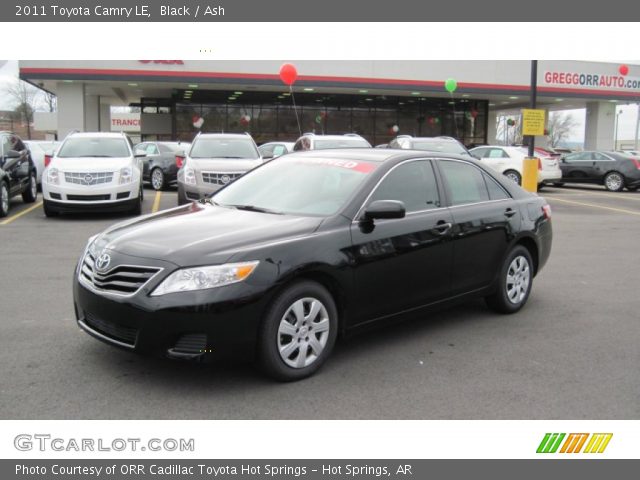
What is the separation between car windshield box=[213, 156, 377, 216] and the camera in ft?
16.0

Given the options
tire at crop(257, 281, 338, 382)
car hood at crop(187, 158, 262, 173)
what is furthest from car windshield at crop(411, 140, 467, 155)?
tire at crop(257, 281, 338, 382)

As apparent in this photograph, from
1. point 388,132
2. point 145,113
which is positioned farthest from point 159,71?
point 388,132

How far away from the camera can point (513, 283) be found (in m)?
6.06

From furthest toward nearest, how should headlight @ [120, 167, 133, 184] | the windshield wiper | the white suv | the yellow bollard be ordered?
the yellow bollard < headlight @ [120, 167, 133, 184] < the white suv < the windshield wiper

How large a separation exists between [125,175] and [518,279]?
8.37 metres

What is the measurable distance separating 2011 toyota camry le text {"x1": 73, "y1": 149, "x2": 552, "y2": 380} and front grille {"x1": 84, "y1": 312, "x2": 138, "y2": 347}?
11mm

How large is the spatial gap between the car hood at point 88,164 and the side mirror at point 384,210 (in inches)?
336

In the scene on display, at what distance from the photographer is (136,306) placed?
155 inches

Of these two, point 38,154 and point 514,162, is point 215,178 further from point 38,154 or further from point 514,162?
point 514,162

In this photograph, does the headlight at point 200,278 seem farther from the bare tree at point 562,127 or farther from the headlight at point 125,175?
the bare tree at point 562,127

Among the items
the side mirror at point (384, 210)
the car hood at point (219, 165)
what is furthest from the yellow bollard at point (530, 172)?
the side mirror at point (384, 210)

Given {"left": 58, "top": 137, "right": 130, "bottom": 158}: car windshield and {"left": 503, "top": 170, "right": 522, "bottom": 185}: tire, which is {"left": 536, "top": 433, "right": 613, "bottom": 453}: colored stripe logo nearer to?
{"left": 58, "top": 137, "right": 130, "bottom": 158}: car windshield

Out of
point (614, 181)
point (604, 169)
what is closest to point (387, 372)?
point (614, 181)

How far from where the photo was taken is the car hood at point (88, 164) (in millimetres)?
11797
